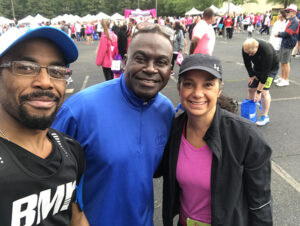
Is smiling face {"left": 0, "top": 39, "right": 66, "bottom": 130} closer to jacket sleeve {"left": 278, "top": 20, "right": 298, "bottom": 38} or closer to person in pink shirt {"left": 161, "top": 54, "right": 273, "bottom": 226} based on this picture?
person in pink shirt {"left": 161, "top": 54, "right": 273, "bottom": 226}

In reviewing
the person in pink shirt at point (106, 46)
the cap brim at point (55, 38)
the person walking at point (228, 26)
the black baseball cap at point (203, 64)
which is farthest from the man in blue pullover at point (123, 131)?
the person walking at point (228, 26)

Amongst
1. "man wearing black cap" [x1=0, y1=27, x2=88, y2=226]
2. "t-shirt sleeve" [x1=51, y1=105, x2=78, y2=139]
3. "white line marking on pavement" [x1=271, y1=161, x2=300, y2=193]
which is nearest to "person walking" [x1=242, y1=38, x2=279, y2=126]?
"white line marking on pavement" [x1=271, y1=161, x2=300, y2=193]

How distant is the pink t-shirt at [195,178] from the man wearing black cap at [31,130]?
31.3 inches

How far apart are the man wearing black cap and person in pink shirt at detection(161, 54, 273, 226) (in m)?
0.81

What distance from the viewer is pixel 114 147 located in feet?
5.11

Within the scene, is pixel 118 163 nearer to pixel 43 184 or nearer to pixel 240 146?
pixel 43 184

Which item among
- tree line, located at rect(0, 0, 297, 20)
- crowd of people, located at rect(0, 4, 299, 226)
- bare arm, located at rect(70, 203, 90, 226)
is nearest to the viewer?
bare arm, located at rect(70, 203, 90, 226)

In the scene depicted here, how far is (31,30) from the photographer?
1.08 metres

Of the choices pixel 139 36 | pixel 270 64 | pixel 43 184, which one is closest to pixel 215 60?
pixel 139 36

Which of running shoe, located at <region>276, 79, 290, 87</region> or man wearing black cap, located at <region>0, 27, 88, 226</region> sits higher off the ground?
man wearing black cap, located at <region>0, 27, 88, 226</region>

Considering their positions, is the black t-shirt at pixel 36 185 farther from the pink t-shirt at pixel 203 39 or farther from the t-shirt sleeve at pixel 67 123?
the pink t-shirt at pixel 203 39

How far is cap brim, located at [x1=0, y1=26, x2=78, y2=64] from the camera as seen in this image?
1071mm

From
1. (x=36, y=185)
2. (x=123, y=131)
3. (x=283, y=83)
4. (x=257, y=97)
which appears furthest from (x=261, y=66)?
(x=36, y=185)

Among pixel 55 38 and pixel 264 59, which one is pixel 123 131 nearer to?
pixel 55 38
